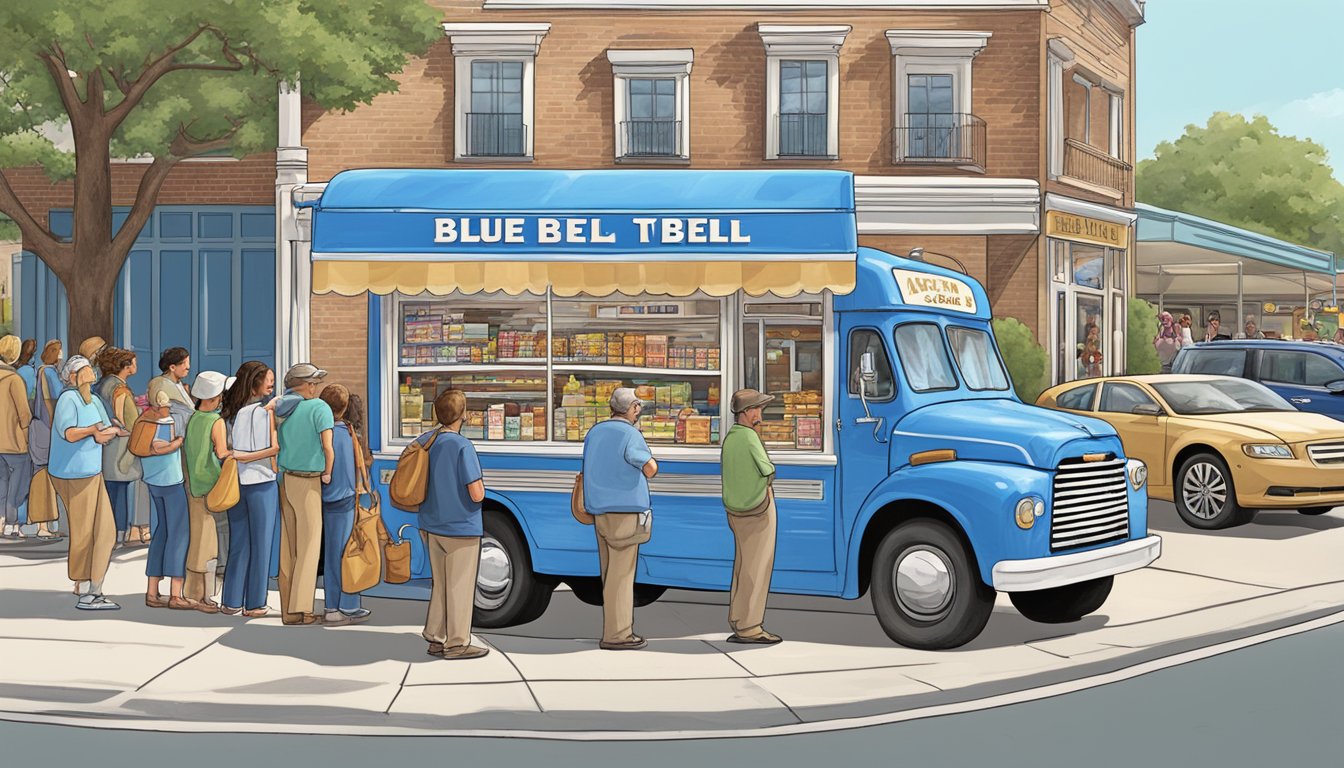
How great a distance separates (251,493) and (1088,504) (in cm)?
551

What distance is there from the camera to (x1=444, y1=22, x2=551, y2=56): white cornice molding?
2656 cm

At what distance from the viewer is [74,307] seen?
61.4 feet

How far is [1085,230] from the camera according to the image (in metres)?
29.3

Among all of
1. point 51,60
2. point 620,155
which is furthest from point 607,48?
point 51,60

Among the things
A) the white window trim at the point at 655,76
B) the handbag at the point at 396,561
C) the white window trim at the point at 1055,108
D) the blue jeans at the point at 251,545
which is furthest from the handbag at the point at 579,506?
the white window trim at the point at 1055,108

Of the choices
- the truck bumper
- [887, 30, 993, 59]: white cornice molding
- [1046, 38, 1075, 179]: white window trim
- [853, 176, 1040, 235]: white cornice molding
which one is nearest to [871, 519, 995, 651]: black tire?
the truck bumper

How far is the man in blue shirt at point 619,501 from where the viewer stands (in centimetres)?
927

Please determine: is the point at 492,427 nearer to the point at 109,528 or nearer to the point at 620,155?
the point at 109,528

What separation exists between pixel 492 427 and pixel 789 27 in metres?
17.3

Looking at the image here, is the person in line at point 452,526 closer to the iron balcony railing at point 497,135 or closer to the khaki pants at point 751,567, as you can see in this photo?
the khaki pants at point 751,567

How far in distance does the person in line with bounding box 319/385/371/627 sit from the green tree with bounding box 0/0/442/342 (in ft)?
26.6

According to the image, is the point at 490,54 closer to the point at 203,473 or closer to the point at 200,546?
the point at 200,546

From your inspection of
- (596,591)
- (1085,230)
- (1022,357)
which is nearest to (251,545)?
(596,591)

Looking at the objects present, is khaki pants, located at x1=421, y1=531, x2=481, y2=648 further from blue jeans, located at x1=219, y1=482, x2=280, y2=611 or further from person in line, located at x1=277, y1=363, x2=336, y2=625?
blue jeans, located at x1=219, y1=482, x2=280, y2=611
